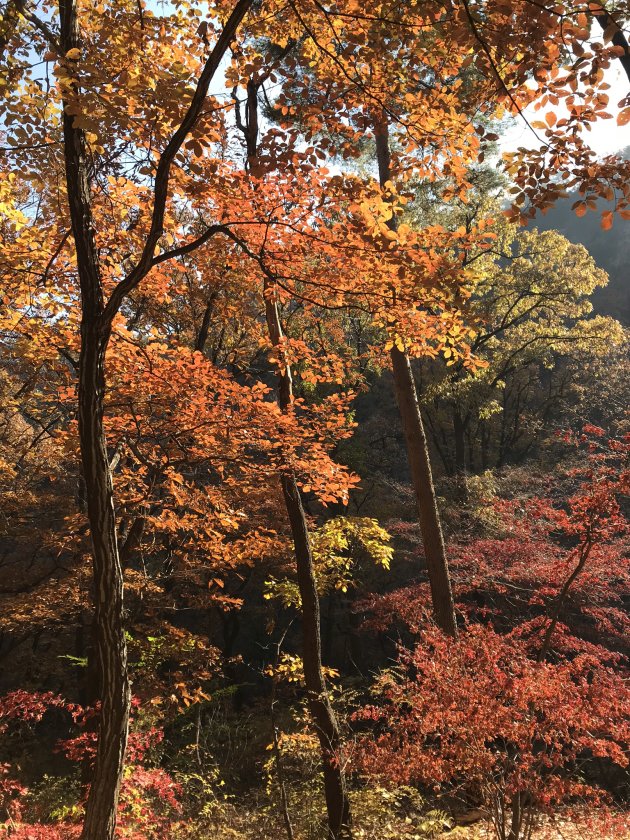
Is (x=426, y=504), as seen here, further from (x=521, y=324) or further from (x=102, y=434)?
(x=521, y=324)

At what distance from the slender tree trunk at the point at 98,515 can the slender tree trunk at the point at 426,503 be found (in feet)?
13.0

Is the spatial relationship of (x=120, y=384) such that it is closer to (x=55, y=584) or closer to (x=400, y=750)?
(x=400, y=750)

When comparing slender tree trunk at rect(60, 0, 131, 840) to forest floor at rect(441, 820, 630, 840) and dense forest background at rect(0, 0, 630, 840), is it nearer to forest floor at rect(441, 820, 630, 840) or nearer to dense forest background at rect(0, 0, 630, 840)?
dense forest background at rect(0, 0, 630, 840)

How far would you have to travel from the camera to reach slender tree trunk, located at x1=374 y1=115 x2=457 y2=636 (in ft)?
20.3

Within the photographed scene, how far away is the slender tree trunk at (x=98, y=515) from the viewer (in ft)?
8.47

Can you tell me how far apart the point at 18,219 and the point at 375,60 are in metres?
2.40

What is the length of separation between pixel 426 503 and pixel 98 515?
4.32m

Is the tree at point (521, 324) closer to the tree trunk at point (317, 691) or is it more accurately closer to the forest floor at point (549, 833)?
the tree trunk at point (317, 691)

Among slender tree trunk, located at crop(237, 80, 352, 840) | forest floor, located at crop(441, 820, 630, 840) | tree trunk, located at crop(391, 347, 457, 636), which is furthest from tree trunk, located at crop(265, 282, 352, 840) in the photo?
tree trunk, located at crop(391, 347, 457, 636)

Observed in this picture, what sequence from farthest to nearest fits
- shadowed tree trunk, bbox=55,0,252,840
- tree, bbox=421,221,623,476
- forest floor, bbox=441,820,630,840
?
tree, bbox=421,221,623,476, forest floor, bbox=441,820,630,840, shadowed tree trunk, bbox=55,0,252,840

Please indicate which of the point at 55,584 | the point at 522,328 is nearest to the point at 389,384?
the point at 522,328

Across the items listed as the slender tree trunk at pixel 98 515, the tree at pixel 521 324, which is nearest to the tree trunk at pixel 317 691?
the slender tree trunk at pixel 98 515

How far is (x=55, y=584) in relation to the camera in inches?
331

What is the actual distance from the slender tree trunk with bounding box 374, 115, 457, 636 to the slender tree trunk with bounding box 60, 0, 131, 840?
3.96 metres
